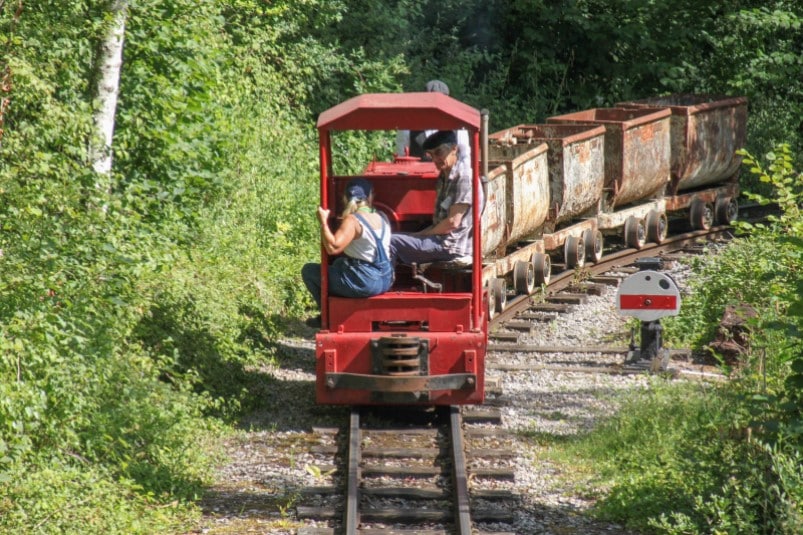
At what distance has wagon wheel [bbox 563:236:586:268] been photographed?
15320 millimetres

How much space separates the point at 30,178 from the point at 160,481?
2.15 meters

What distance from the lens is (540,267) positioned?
14484 millimetres

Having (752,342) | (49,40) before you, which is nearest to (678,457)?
(752,342)

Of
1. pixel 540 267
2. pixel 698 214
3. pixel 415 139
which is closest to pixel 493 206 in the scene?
pixel 415 139

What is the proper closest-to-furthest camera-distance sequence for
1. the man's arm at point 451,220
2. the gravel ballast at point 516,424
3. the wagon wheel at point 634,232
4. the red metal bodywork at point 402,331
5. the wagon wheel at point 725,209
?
the gravel ballast at point 516,424, the red metal bodywork at point 402,331, the man's arm at point 451,220, the wagon wheel at point 634,232, the wagon wheel at point 725,209

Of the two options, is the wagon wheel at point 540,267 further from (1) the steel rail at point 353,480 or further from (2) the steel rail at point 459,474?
(1) the steel rail at point 353,480

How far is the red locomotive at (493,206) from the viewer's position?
31.6 ft

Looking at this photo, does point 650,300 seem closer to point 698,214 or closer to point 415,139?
point 415,139

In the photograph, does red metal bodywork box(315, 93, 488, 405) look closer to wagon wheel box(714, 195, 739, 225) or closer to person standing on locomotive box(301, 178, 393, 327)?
person standing on locomotive box(301, 178, 393, 327)

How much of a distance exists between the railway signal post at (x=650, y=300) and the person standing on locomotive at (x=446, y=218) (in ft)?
6.48

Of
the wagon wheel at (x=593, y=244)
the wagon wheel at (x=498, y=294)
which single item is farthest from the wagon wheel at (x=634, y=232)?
the wagon wheel at (x=498, y=294)

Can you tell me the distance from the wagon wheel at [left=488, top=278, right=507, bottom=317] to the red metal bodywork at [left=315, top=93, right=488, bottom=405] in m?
3.20

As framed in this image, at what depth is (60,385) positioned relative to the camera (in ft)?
24.5

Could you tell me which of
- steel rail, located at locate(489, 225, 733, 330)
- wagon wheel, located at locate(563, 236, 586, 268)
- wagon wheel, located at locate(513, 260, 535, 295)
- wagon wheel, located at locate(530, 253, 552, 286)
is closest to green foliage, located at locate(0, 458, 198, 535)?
steel rail, located at locate(489, 225, 733, 330)
